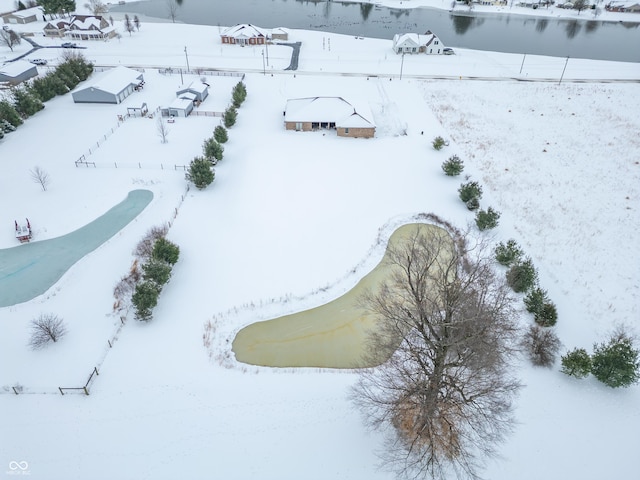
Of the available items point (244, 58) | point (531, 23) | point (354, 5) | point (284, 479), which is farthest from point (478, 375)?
point (354, 5)

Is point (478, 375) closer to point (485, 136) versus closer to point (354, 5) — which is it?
point (485, 136)

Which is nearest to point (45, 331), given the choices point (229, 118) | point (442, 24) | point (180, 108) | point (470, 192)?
point (229, 118)

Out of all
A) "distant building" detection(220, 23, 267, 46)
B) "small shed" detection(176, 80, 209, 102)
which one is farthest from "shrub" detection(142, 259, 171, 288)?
"distant building" detection(220, 23, 267, 46)

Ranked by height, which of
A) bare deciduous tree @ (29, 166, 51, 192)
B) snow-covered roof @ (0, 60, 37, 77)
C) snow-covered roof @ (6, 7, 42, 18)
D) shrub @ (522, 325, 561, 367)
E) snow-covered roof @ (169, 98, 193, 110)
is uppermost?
snow-covered roof @ (6, 7, 42, 18)

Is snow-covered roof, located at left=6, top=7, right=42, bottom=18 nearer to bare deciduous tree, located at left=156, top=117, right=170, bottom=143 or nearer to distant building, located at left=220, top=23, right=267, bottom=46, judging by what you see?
distant building, located at left=220, top=23, right=267, bottom=46

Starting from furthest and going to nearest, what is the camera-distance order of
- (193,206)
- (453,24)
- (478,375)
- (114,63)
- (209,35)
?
(453,24)
(209,35)
(114,63)
(193,206)
(478,375)

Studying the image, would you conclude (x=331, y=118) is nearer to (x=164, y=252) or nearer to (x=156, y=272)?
(x=164, y=252)
